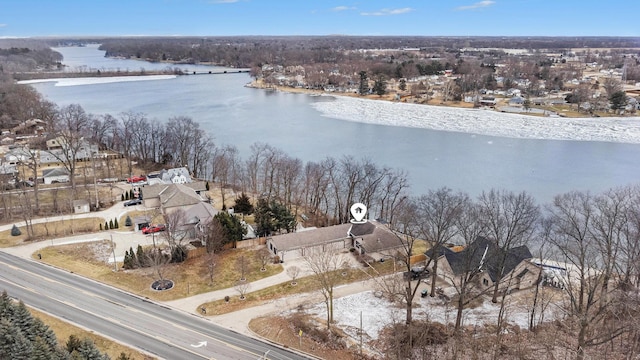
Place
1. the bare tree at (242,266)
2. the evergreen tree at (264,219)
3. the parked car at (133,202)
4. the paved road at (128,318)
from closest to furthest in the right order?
the paved road at (128,318), the bare tree at (242,266), the evergreen tree at (264,219), the parked car at (133,202)

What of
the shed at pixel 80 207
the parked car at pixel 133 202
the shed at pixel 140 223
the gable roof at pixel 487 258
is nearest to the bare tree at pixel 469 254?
the gable roof at pixel 487 258

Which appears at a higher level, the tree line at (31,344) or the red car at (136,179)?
the tree line at (31,344)

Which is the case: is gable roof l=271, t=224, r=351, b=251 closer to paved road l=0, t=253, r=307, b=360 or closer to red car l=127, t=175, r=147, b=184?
paved road l=0, t=253, r=307, b=360

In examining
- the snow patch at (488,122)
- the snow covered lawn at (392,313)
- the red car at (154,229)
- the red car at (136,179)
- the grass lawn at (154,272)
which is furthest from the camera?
the snow patch at (488,122)

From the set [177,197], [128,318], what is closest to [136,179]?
[177,197]

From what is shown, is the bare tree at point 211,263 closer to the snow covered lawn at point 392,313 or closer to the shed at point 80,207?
the snow covered lawn at point 392,313

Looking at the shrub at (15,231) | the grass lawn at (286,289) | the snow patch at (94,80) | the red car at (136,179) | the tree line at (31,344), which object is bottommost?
the grass lawn at (286,289)

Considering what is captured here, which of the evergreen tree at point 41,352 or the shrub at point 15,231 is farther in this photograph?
the shrub at point 15,231

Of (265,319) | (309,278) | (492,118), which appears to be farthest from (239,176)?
(492,118)

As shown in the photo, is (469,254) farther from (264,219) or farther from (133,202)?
(133,202)

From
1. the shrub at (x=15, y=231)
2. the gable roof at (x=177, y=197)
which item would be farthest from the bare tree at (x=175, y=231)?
the shrub at (x=15, y=231)
